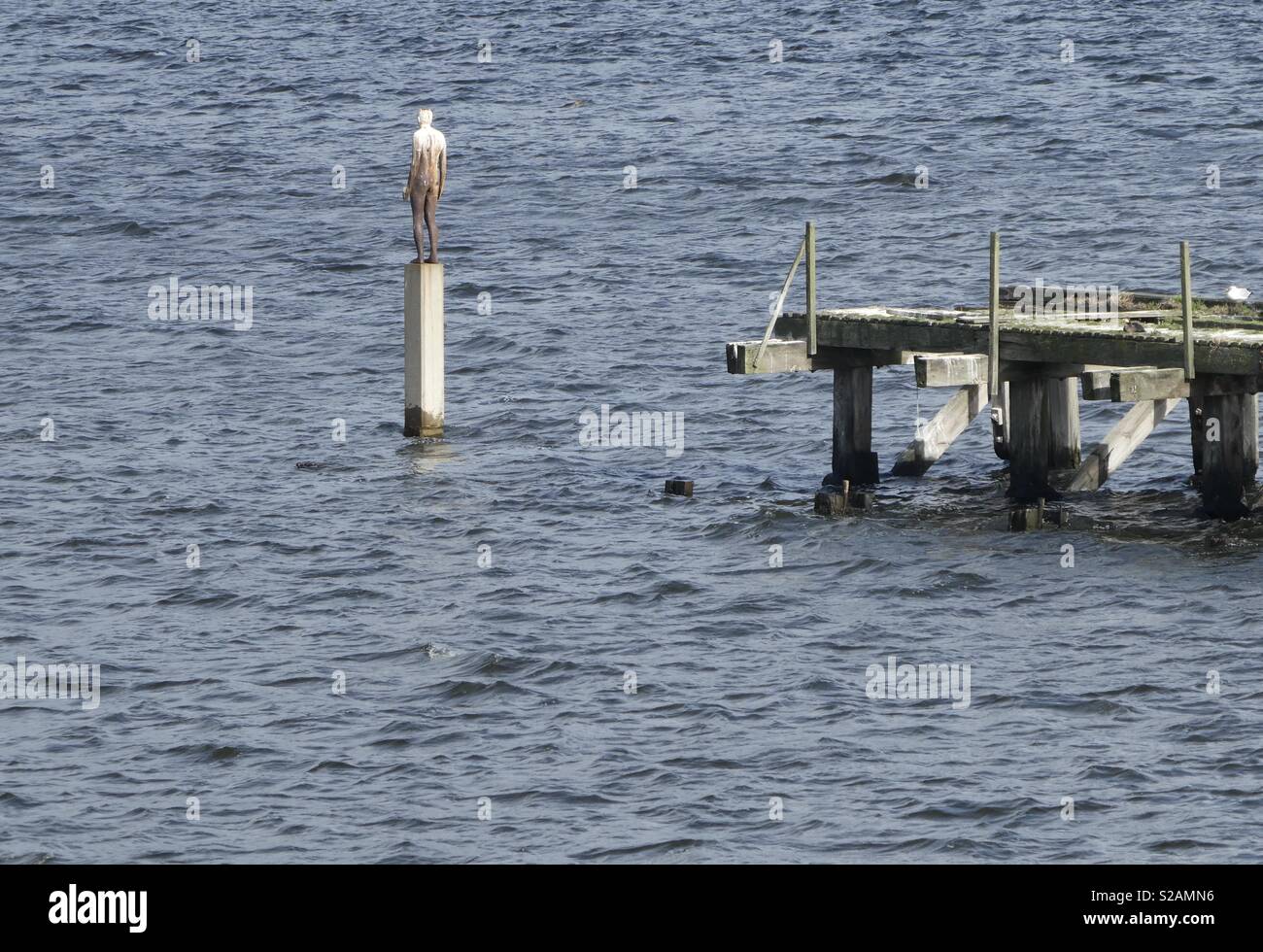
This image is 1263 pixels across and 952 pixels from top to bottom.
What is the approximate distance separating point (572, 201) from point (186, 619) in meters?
27.8

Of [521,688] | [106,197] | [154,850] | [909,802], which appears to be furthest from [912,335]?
[106,197]

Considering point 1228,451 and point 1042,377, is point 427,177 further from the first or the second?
point 1228,451

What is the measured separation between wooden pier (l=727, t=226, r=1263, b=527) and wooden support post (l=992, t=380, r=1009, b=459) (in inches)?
0.9

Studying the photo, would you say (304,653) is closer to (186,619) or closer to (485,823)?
(186,619)

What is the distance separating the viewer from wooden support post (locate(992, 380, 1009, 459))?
28734 mm

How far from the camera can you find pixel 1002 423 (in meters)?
29.0

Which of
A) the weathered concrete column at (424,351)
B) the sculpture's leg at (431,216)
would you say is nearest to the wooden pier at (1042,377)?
the weathered concrete column at (424,351)

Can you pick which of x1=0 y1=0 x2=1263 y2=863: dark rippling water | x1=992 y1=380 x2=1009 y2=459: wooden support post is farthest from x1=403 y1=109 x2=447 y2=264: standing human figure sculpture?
x1=992 y1=380 x2=1009 y2=459: wooden support post

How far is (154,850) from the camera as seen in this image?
55.9ft

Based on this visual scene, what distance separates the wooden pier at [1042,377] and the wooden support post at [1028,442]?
2 centimetres

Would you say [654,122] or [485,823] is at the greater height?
[654,122]

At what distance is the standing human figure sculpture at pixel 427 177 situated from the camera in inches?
1221

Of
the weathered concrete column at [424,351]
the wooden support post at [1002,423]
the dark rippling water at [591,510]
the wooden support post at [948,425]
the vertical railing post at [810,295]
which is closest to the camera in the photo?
the dark rippling water at [591,510]

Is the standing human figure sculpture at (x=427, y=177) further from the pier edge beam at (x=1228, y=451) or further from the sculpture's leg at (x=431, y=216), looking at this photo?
the pier edge beam at (x=1228, y=451)
